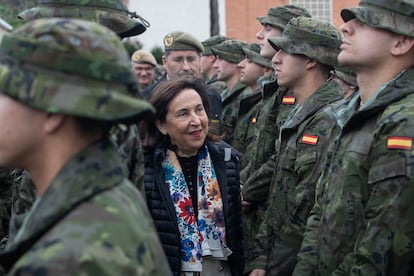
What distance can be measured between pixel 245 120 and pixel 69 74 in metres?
5.39

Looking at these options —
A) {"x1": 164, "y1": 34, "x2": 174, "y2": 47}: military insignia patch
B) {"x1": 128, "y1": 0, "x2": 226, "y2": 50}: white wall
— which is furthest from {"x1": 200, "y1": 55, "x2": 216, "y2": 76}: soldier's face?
{"x1": 128, "y1": 0, "x2": 226, "y2": 50}: white wall

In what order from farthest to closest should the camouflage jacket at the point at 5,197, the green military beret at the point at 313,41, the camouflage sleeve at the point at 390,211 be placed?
the green military beret at the point at 313,41 < the camouflage jacket at the point at 5,197 < the camouflage sleeve at the point at 390,211

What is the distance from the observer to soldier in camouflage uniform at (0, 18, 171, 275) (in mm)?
1938

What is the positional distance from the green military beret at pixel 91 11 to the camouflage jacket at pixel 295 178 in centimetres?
140

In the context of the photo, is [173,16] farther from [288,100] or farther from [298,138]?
[298,138]

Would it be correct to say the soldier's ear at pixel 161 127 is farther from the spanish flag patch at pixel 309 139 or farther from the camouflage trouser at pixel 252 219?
the camouflage trouser at pixel 252 219

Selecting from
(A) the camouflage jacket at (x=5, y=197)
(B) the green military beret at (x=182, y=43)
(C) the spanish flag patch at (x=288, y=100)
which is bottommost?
(A) the camouflage jacket at (x=5, y=197)

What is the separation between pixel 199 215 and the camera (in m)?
4.62

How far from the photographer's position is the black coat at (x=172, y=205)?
450 centimetres

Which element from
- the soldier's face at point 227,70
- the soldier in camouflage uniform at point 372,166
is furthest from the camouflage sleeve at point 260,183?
the soldier's face at point 227,70

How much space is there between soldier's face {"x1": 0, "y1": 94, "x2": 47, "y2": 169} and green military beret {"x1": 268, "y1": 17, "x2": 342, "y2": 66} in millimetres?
3407

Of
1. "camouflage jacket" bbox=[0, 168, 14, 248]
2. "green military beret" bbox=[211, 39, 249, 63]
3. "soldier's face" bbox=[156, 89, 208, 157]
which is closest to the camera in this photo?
"soldier's face" bbox=[156, 89, 208, 157]

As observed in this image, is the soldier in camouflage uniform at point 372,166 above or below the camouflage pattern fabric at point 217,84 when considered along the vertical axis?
above

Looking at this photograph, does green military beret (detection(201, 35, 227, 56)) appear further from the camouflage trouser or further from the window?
the window
